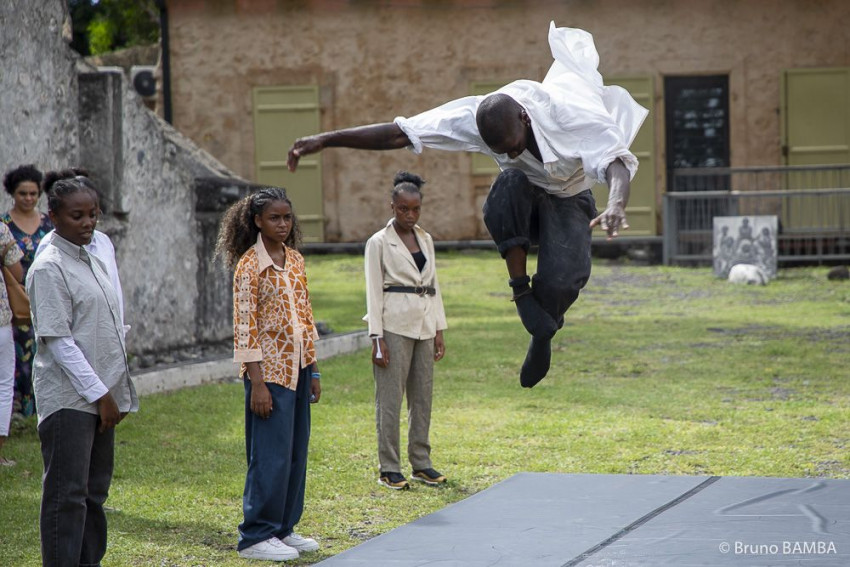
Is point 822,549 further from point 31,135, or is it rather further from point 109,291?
point 31,135

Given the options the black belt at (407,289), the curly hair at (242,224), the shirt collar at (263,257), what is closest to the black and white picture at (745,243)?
the black belt at (407,289)

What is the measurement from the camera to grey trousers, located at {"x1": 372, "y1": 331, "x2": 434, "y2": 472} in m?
7.20

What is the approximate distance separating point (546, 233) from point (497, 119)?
2.58 feet

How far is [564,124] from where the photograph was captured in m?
5.25

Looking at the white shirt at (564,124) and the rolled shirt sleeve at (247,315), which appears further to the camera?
Answer: the rolled shirt sleeve at (247,315)

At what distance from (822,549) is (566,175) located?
195 cm

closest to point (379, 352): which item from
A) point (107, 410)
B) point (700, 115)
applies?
point (107, 410)

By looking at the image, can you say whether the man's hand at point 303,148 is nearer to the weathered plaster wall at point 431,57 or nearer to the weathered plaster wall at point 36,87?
the weathered plaster wall at point 36,87

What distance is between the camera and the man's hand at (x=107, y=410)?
490cm

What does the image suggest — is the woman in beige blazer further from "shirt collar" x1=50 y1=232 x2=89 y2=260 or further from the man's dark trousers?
"shirt collar" x1=50 y1=232 x2=89 y2=260

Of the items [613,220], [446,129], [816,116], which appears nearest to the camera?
[613,220]

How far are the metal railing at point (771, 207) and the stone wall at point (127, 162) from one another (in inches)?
332

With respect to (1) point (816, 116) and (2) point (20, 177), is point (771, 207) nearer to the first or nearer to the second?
(1) point (816, 116)

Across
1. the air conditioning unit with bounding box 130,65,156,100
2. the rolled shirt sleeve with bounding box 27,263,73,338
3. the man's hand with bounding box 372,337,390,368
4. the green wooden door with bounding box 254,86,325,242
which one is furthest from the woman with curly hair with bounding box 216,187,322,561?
the air conditioning unit with bounding box 130,65,156,100
